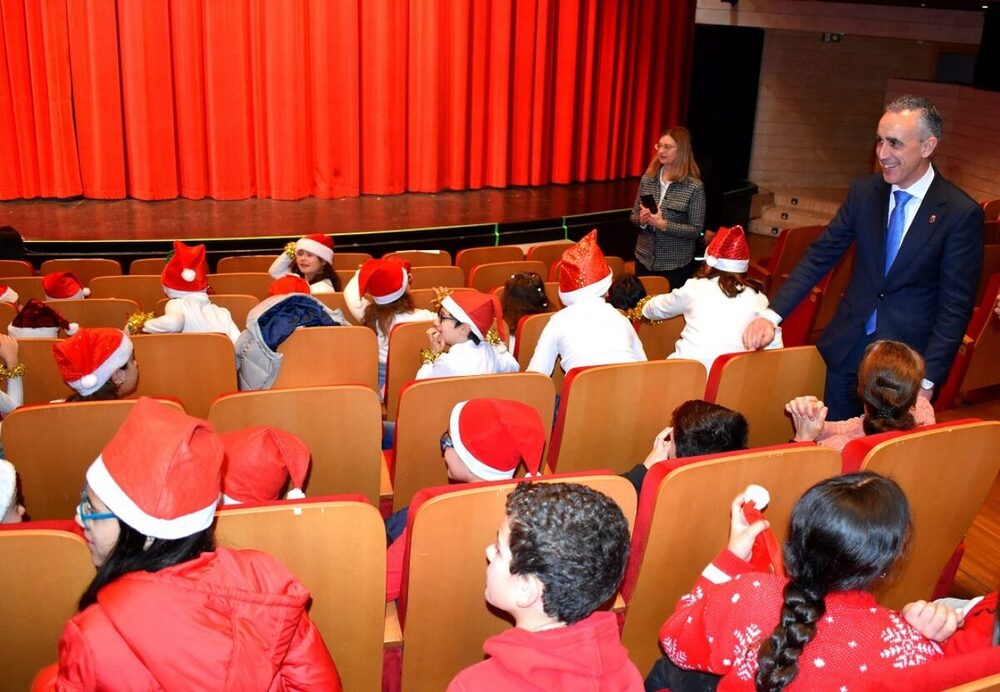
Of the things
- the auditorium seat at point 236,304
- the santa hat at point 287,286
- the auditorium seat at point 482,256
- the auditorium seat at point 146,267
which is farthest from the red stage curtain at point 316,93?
the santa hat at point 287,286

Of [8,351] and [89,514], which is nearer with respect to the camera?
[89,514]

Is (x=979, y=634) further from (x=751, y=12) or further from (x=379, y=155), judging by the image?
Answer: (x=751, y=12)

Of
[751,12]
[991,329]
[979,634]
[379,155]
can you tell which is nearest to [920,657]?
[979,634]

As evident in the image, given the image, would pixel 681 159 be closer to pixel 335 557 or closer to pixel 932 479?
pixel 932 479

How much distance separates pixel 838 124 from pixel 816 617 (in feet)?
34.1

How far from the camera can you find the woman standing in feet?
16.1

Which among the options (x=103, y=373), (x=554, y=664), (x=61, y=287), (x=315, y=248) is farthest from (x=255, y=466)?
(x=315, y=248)

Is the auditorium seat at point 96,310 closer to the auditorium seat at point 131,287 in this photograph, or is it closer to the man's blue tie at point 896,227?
the auditorium seat at point 131,287

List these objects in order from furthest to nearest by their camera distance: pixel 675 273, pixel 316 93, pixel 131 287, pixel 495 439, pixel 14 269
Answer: pixel 316 93 < pixel 675 273 < pixel 14 269 < pixel 131 287 < pixel 495 439

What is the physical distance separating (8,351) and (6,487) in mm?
1085

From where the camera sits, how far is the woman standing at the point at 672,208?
16.1ft

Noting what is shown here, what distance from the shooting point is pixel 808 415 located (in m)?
2.48

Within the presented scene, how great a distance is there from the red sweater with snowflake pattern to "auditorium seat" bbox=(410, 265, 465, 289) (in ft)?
9.98

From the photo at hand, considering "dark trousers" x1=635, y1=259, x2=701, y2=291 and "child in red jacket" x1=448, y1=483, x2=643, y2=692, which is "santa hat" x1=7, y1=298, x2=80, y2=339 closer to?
"child in red jacket" x1=448, y1=483, x2=643, y2=692
